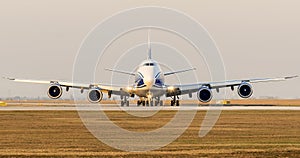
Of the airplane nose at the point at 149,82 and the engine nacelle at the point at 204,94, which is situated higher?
the airplane nose at the point at 149,82

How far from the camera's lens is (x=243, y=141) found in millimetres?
31047

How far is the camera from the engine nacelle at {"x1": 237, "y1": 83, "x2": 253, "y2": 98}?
264 ft

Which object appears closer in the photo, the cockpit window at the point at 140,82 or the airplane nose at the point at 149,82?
the airplane nose at the point at 149,82

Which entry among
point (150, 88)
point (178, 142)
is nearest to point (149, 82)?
point (150, 88)

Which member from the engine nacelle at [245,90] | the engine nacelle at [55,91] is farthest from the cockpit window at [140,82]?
the engine nacelle at [245,90]

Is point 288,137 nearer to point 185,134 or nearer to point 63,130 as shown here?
point 185,134

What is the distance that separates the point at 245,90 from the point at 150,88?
10795mm

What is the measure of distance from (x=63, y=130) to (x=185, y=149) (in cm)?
1206

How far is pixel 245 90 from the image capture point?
81062 mm

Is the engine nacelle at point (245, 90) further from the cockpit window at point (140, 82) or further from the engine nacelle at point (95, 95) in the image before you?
the engine nacelle at point (95, 95)

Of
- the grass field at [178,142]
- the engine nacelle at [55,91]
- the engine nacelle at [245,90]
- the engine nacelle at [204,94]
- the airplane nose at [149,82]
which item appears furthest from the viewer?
the engine nacelle at [55,91]

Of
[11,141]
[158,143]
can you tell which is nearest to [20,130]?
[11,141]

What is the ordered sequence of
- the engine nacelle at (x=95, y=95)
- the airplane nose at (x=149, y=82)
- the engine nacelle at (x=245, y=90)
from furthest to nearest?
1. the engine nacelle at (x=95, y=95)
2. the engine nacelle at (x=245, y=90)
3. the airplane nose at (x=149, y=82)

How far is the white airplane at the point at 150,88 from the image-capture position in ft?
262
